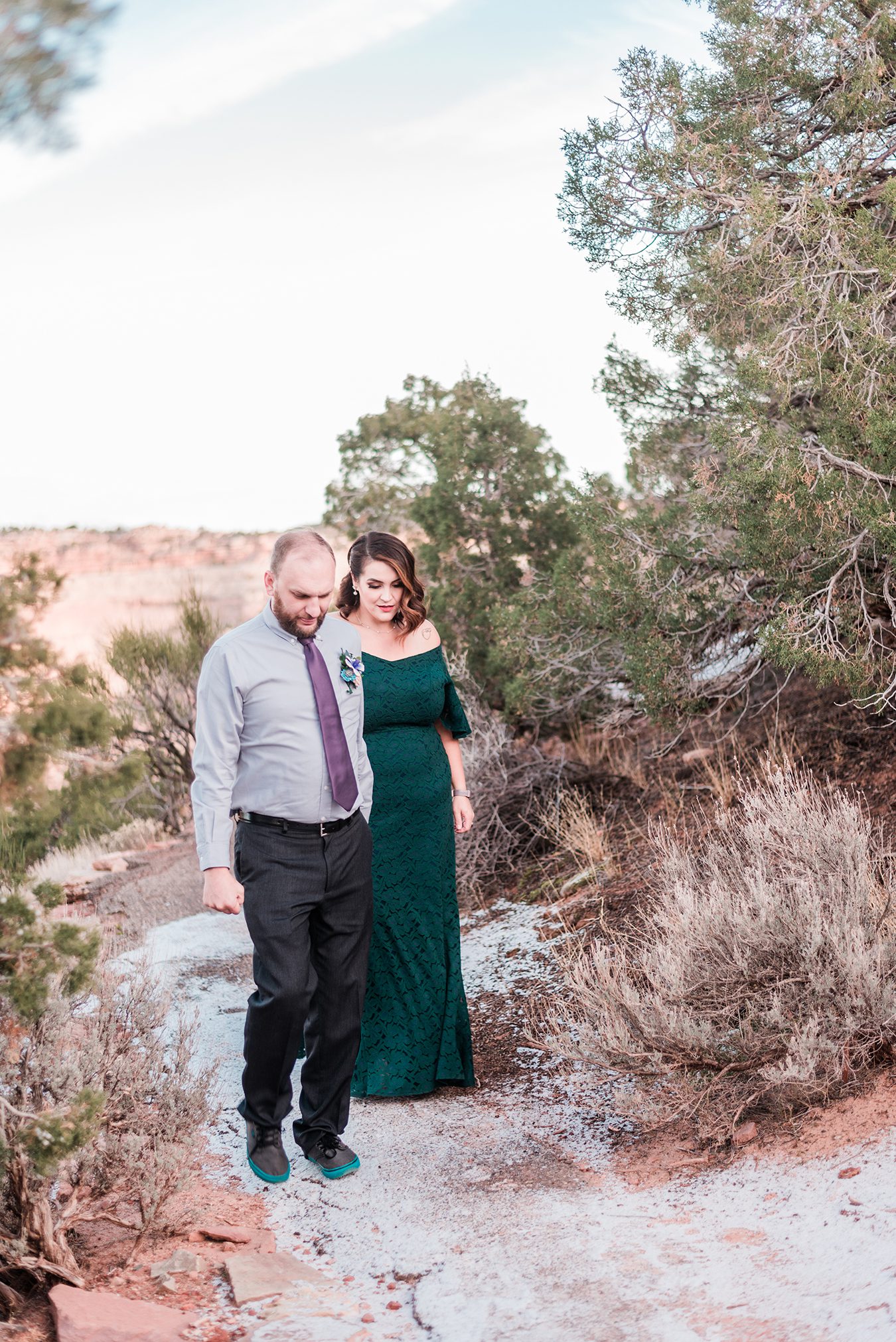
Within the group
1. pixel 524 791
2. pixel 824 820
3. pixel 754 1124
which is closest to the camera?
pixel 754 1124

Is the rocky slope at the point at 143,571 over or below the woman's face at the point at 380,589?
over

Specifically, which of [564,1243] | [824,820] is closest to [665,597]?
[824,820]

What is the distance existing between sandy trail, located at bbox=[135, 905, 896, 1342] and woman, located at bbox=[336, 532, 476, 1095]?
0.17 meters

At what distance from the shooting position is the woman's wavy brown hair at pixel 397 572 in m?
4.61

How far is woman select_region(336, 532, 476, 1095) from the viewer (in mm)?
4668

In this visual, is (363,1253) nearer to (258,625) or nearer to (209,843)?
(209,843)

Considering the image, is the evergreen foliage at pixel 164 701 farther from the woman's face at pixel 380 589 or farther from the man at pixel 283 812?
the man at pixel 283 812

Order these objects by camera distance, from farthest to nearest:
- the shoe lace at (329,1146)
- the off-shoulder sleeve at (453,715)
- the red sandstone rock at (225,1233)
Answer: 1. the off-shoulder sleeve at (453,715)
2. the shoe lace at (329,1146)
3. the red sandstone rock at (225,1233)

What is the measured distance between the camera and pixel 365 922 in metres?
4.01

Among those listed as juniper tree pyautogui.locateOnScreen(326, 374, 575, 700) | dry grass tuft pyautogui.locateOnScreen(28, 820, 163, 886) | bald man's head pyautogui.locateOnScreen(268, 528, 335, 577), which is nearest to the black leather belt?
bald man's head pyautogui.locateOnScreen(268, 528, 335, 577)

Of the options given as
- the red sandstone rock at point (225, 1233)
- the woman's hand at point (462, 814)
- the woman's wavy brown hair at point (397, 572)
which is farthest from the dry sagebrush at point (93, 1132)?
the woman's wavy brown hair at point (397, 572)

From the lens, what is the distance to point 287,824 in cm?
373

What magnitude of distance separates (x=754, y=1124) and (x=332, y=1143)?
1.36m

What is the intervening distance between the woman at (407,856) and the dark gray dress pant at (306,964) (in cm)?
69
